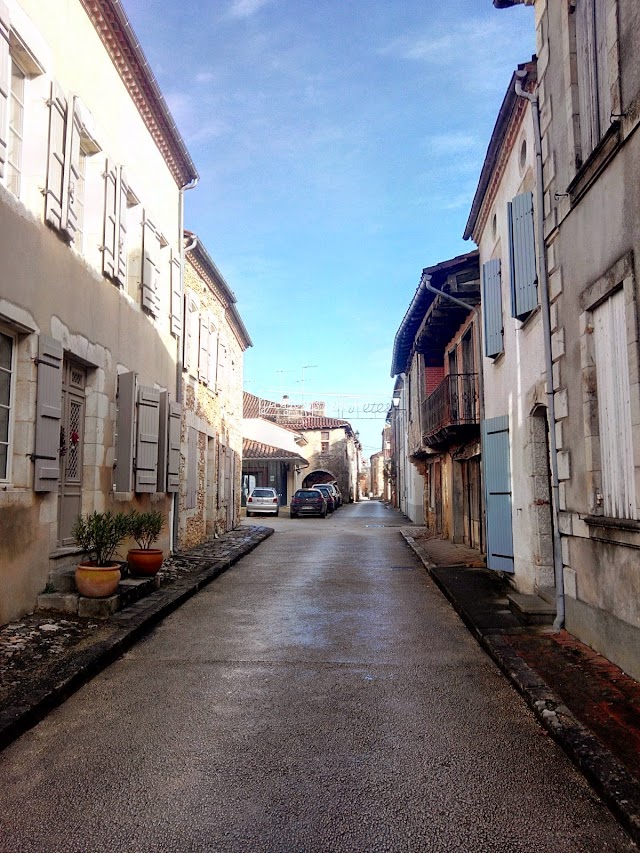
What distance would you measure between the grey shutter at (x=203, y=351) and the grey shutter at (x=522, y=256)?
27.5ft

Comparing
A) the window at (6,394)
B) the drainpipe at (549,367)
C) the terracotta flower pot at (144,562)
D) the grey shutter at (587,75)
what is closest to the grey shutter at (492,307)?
the drainpipe at (549,367)

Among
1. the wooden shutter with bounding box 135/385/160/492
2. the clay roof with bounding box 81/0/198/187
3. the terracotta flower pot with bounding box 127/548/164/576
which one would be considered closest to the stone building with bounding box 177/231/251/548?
the clay roof with bounding box 81/0/198/187

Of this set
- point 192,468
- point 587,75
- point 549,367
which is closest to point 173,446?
point 192,468

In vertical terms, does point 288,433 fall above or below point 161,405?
above

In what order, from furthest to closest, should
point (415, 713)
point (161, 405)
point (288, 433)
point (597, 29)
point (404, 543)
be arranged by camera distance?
point (288, 433), point (404, 543), point (161, 405), point (597, 29), point (415, 713)

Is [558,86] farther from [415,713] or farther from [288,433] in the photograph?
[288,433]

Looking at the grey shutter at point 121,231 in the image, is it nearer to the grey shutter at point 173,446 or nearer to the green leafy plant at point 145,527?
the grey shutter at point 173,446

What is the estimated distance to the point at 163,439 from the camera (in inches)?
423

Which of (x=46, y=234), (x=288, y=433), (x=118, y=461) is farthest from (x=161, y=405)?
(x=288, y=433)

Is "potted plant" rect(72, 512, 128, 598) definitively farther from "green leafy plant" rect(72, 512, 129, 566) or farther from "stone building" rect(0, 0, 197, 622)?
"stone building" rect(0, 0, 197, 622)

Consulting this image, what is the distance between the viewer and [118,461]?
9.12 metres

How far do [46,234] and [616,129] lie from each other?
208 inches

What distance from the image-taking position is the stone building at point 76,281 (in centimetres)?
649

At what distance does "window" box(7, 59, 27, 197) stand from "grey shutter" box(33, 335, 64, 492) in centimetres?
151
